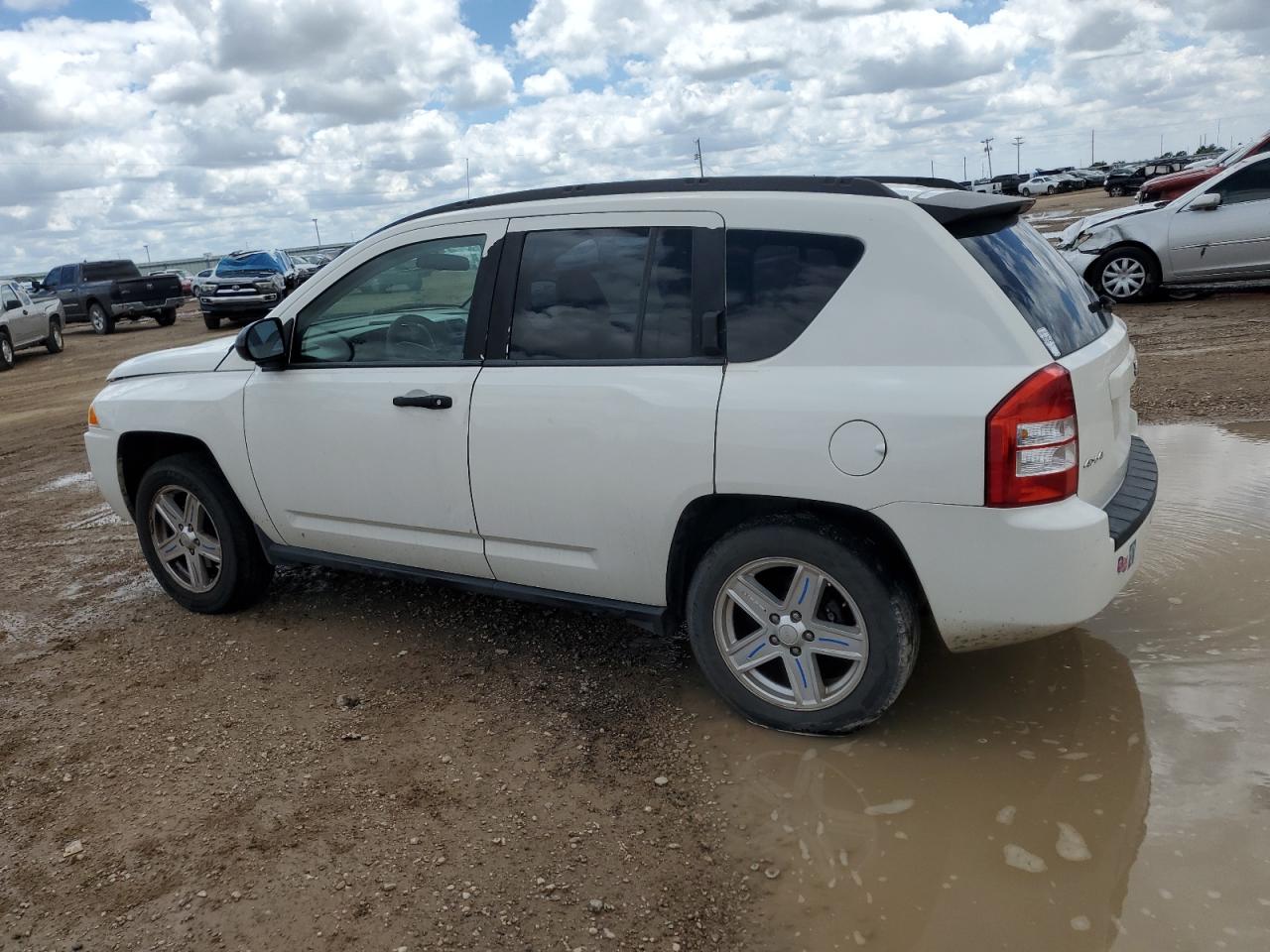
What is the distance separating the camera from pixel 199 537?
4.95 m

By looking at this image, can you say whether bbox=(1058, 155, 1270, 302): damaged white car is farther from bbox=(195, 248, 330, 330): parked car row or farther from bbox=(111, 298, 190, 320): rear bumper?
bbox=(111, 298, 190, 320): rear bumper

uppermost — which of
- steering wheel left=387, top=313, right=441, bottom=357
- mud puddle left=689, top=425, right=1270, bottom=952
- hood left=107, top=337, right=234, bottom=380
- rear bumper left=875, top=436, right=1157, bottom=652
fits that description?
steering wheel left=387, top=313, right=441, bottom=357

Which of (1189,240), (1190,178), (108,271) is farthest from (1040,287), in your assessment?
(108,271)

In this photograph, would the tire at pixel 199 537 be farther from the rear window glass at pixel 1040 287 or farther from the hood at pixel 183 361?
the rear window glass at pixel 1040 287

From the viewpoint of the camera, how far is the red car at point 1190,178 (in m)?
14.5

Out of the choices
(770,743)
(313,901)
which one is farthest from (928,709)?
(313,901)

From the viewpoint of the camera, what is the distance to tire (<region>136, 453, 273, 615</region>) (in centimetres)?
Result: 480

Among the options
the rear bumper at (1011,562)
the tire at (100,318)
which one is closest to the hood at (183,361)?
the rear bumper at (1011,562)

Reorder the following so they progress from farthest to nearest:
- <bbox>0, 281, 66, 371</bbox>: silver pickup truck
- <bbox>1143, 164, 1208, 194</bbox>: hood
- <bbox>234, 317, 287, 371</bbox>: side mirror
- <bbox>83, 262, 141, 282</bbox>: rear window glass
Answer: <bbox>83, 262, 141, 282</bbox>: rear window glass, <bbox>0, 281, 66, 371</bbox>: silver pickup truck, <bbox>1143, 164, 1208, 194</bbox>: hood, <bbox>234, 317, 287, 371</bbox>: side mirror

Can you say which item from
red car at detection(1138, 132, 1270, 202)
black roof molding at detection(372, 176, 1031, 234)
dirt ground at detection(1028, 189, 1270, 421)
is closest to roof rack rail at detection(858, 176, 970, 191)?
black roof molding at detection(372, 176, 1031, 234)

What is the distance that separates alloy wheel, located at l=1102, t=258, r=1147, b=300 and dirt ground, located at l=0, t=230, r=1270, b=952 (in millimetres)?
10093

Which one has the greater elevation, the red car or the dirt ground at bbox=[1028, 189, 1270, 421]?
the red car

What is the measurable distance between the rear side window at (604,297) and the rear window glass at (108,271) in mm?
25447

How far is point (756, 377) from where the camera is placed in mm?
3318
